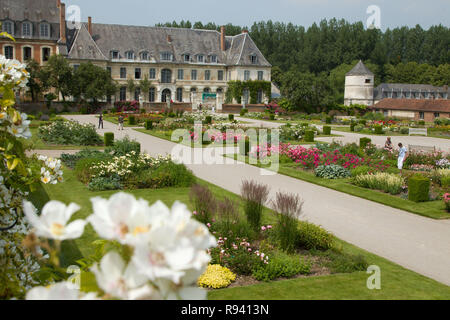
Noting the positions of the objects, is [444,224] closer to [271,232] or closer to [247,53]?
[271,232]

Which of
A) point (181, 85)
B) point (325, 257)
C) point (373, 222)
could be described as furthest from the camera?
point (181, 85)

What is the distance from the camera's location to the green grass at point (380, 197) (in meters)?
11.3

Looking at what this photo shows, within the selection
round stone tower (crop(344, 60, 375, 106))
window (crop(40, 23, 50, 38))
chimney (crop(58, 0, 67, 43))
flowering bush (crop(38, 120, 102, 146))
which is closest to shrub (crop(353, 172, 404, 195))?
flowering bush (crop(38, 120, 102, 146))

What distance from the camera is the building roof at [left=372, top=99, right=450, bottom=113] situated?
1953 inches

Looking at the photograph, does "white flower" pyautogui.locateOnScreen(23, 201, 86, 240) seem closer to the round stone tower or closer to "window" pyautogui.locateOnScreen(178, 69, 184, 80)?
"window" pyautogui.locateOnScreen(178, 69, 184, 80)

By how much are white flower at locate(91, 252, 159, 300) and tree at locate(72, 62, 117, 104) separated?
46.1m

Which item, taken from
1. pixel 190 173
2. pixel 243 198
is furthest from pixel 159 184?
pixel 243 198

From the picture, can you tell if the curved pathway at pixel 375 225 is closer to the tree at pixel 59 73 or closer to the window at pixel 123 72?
the tree at pixel 59 73

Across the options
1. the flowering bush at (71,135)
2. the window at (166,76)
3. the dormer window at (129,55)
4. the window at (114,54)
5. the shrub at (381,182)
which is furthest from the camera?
the window at (166,76)

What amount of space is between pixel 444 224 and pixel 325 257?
403 centimetres

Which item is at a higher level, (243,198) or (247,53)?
(247,53)

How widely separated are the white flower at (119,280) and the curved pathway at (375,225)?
6831 millimetres

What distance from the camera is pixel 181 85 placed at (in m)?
57.3

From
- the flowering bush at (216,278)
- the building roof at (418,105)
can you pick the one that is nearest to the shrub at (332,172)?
the flowering bush at (216,278)
